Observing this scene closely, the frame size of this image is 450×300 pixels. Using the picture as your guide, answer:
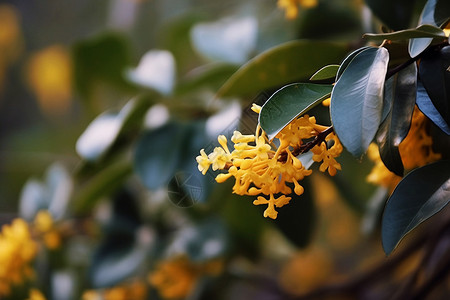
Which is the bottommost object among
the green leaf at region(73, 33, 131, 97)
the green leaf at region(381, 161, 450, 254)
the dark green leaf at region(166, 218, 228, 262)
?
the dark green leaf at region(166, 218, 228, 262)

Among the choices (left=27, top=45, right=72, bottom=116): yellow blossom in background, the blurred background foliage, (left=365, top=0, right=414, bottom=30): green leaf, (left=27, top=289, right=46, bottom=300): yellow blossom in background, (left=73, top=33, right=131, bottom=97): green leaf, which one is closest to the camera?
(left=365, top=0, right=414, bottom=30): green leaf

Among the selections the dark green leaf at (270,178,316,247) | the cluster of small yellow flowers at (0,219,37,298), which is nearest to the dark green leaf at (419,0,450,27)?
the dark green leaf at (270,178,316,247)

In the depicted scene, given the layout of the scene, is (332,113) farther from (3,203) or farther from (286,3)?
(3,203)

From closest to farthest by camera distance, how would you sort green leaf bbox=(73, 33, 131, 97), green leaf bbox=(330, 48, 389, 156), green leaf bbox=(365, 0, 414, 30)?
1. green leaf bbox=(330, 48, 389, 156)
2. green leaf bbox=(365, 0, 414, 30)
3. green leaf bbox=(73, 33, 131, 97)

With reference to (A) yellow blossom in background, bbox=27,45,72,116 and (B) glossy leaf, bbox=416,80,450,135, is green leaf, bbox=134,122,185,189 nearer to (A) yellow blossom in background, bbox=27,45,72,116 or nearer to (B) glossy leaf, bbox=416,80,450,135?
(B) glossy leaf, bbox=416,80,450,135

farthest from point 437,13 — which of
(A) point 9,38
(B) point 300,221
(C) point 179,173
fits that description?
(A) point 9,38

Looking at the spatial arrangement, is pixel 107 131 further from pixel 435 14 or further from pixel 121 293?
pixel 435 14
